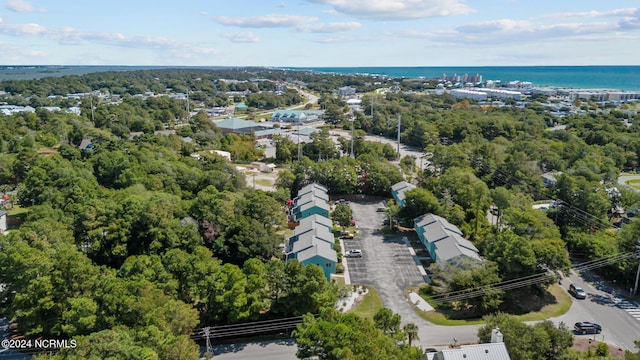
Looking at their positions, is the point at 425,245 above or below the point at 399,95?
below

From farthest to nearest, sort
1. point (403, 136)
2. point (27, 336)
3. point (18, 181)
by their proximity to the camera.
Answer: point (403, 136) < point (18, 181) < point (27, 336)

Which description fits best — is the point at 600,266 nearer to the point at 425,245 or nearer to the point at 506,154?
the point at 425,245

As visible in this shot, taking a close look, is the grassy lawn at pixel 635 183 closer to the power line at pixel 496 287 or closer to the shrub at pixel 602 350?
the power line at pixel 496 287

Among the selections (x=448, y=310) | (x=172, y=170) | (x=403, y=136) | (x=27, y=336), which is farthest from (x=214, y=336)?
(x=403, y=136)

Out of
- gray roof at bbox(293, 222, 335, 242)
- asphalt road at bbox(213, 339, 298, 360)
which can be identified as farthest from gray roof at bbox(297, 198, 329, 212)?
asphalt road at bbox(213, 339, 298, 360)

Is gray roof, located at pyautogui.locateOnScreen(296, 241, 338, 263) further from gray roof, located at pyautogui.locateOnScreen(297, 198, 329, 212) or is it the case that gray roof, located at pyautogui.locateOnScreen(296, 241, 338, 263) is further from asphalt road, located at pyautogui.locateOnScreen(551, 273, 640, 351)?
asphalt road, located at pyautogui.locateOnScreen(551, 273, 640, 351)

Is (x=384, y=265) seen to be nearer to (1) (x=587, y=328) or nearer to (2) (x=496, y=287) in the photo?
(2) (x=496, y=287)
